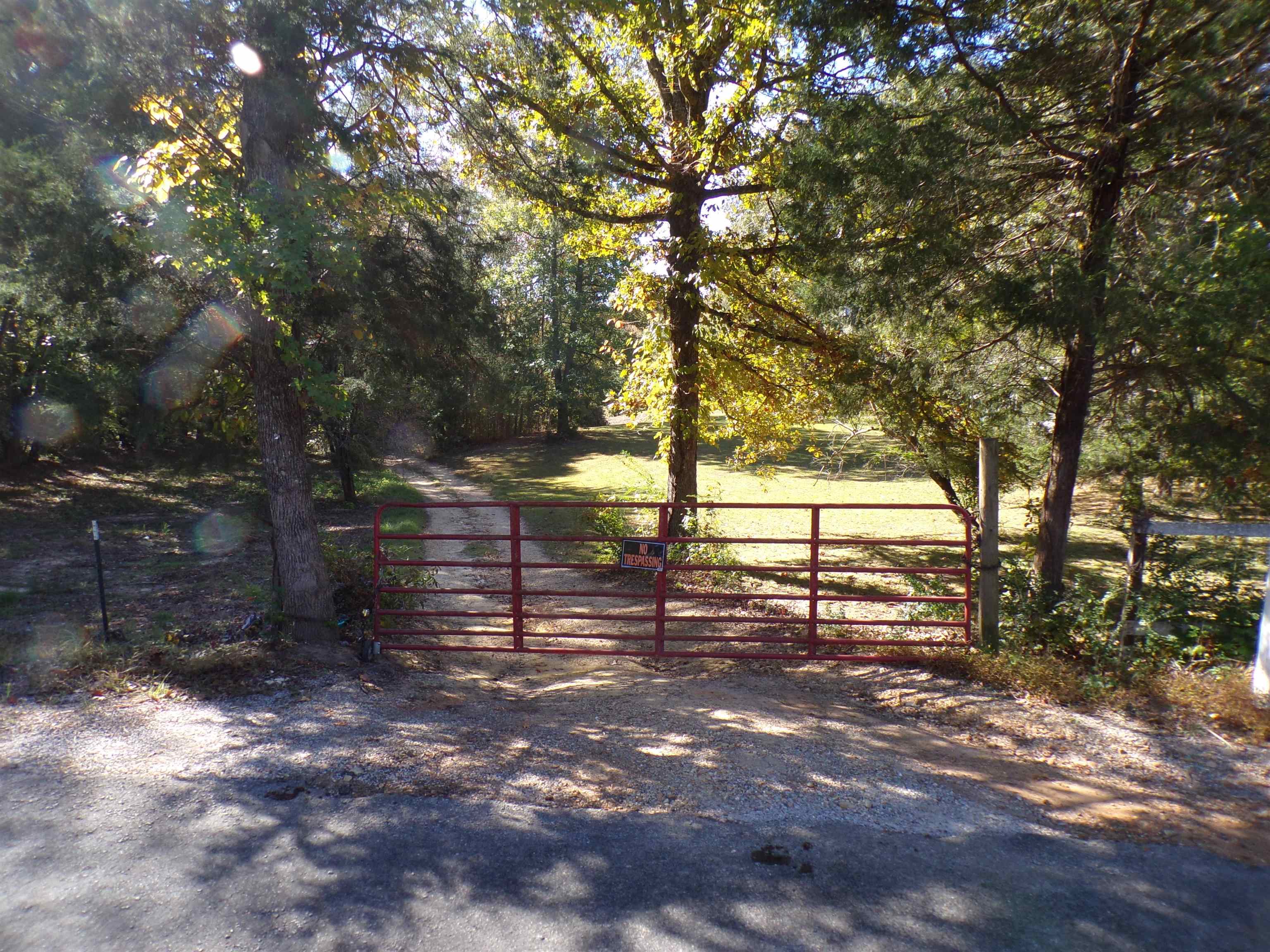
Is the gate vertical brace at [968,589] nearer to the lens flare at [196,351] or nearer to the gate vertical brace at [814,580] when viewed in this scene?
the gate vertical brace at [814,580]

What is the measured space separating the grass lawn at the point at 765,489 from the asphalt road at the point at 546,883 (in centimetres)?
Answer: 867

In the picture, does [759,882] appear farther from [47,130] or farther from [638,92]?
[638,92]

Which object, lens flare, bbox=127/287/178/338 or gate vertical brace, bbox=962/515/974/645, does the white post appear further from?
lens flare, bbox=127/287/178/338

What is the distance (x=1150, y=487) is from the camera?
11.2 metres

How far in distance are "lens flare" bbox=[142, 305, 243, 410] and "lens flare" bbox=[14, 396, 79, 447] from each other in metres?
7.92

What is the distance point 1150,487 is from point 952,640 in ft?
17.4

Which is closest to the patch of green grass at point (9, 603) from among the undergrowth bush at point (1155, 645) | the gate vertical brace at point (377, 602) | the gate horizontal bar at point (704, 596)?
the gate vertical brace at point (377, 602)

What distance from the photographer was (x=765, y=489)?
1563cm

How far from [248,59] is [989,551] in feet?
27.0

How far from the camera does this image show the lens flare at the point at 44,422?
1612 cm

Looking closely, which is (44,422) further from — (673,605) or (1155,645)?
(1155,645)

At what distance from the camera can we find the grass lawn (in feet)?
53.7

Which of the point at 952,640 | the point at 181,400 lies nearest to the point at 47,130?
the point at 181,400

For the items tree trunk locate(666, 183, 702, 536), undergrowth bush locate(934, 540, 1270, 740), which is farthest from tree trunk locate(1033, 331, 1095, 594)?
tree trunk locate(666, 183, 702, 536)
